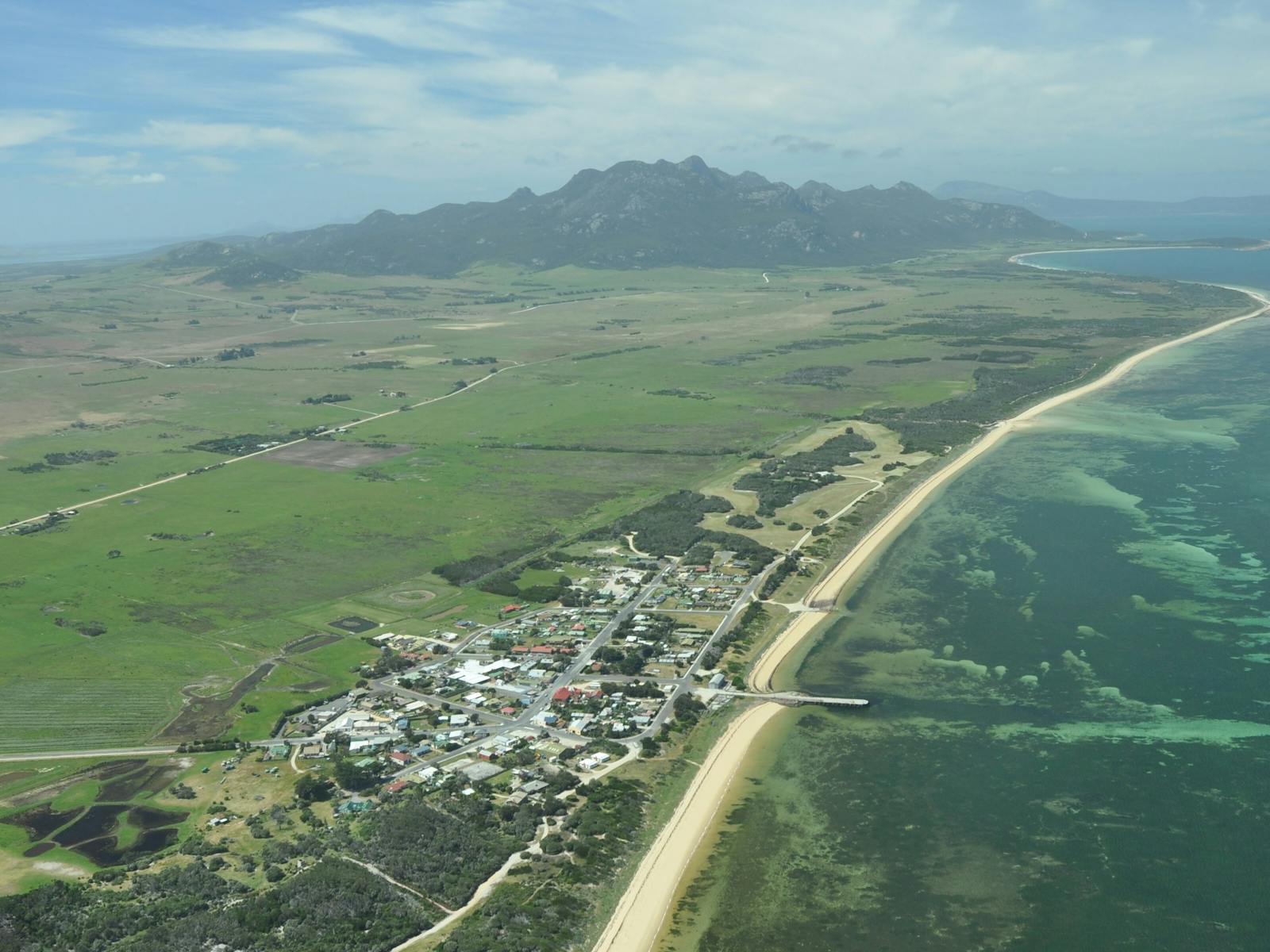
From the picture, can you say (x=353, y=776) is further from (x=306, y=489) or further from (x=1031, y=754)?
(x=306, y=489)

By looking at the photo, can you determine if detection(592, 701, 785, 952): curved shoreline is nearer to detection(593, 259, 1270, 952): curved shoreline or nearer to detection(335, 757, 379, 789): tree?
detection(593, 259, 1270, 952): curved shoreline

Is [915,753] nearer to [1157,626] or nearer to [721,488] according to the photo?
[1157,626]

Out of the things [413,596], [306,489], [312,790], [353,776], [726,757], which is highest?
[306,489]

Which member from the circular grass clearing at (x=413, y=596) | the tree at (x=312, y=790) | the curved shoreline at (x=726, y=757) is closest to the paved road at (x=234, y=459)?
the circular grass clearing at (x=413, y=596)

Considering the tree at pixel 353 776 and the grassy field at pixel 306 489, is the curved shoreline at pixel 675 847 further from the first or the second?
the grassy field at pixel 306 489

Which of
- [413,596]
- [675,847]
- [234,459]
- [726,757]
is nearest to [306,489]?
[234,459]

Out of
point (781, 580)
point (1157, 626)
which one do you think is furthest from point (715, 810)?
point (1157, 626)
